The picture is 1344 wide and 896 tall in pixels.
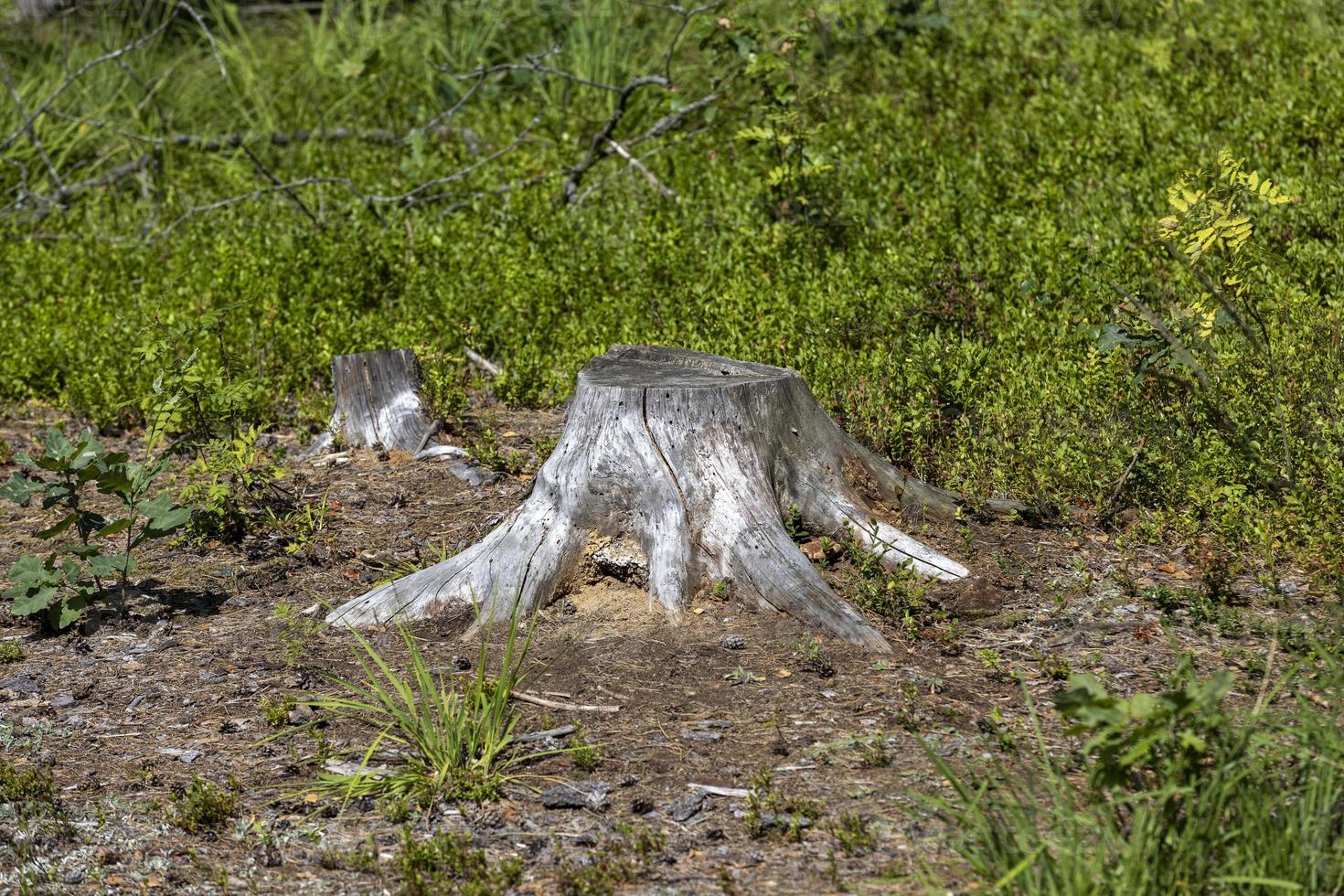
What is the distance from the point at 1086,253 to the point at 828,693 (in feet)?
12.7

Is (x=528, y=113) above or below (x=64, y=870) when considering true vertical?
above

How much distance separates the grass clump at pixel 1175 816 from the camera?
273cm

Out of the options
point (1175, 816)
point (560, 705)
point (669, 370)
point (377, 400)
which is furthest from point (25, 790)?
point (377, 400)

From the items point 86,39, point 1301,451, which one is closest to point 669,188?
point 1301,451

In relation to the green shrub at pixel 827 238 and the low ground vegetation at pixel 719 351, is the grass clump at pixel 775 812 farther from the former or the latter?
the green shrub at pixel 827 238

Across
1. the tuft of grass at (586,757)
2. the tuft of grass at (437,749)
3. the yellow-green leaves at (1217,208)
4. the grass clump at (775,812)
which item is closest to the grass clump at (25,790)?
the tuft of grass at (437,749)

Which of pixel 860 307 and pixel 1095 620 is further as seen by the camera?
pixel 860 307

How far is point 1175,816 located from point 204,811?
248 cm

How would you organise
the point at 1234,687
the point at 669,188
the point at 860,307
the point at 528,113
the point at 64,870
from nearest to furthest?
1. the point at 64,870
2. the point at 1234,687
3. the point at 860,307
4. the point at 669,188
5. the point at 528,113

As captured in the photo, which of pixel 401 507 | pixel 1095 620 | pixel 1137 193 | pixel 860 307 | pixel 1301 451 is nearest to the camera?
pixel 1095 620

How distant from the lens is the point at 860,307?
22.8 ft

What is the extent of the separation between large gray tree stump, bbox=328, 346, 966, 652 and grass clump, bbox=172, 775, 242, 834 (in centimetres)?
115

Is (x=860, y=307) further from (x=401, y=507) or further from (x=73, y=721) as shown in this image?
(x=73, y=721)

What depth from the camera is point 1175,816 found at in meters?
2.88
